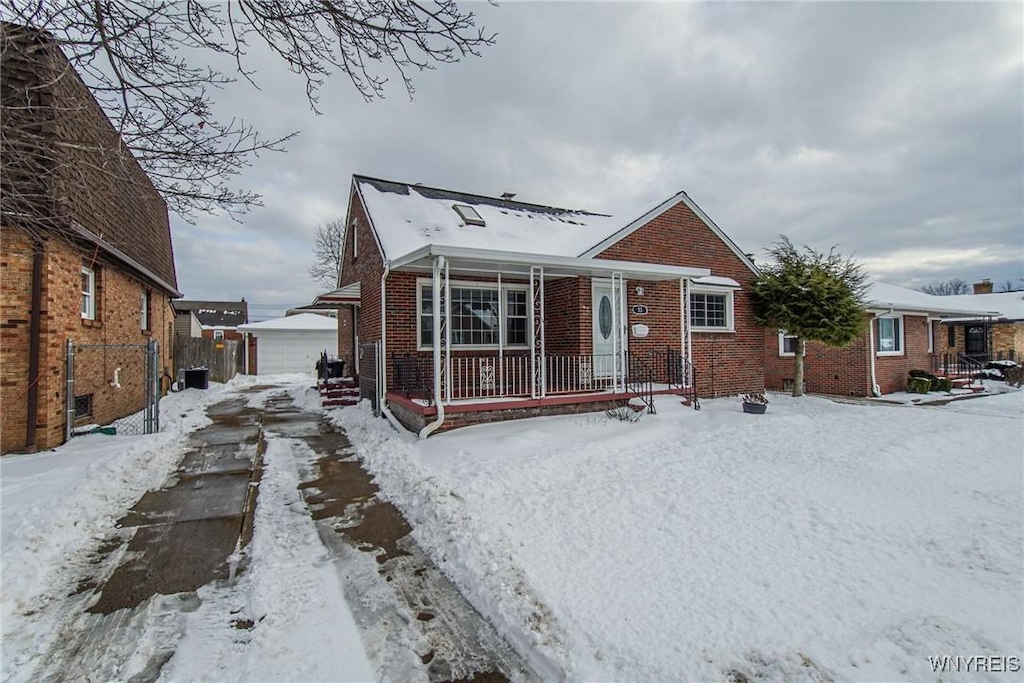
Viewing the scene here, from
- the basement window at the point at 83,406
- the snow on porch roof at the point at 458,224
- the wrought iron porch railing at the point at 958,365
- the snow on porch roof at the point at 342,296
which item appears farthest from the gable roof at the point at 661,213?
the wrought iron porch railing at the point at 958,365

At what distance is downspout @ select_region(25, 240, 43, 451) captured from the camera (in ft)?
22.4

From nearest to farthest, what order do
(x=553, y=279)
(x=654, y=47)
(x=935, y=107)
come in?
(x=654, y=47) < (x=935, y=107) < (x=553, y=279)

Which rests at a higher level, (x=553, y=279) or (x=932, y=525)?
(x=553, y=279)

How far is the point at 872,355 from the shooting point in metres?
13.9

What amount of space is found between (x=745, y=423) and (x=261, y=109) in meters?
8.55

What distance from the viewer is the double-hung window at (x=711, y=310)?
464 inches

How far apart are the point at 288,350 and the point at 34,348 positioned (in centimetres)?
2003

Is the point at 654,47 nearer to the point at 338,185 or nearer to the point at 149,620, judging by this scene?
the point at 149,620

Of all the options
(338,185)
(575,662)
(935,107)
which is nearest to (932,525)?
(575,662)

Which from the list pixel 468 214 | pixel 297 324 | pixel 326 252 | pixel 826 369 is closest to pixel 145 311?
pixel 468 214

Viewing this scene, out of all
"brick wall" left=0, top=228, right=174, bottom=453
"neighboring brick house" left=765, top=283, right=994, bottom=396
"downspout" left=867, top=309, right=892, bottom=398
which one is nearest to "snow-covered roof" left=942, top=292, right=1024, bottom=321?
"neighboring brick house" left=765, top=283, right=994, bottom=396

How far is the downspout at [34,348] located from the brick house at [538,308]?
5.11 meters

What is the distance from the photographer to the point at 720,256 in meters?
12.3

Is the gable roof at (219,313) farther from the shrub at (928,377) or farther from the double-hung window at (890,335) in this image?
the shrub at (928,377)
